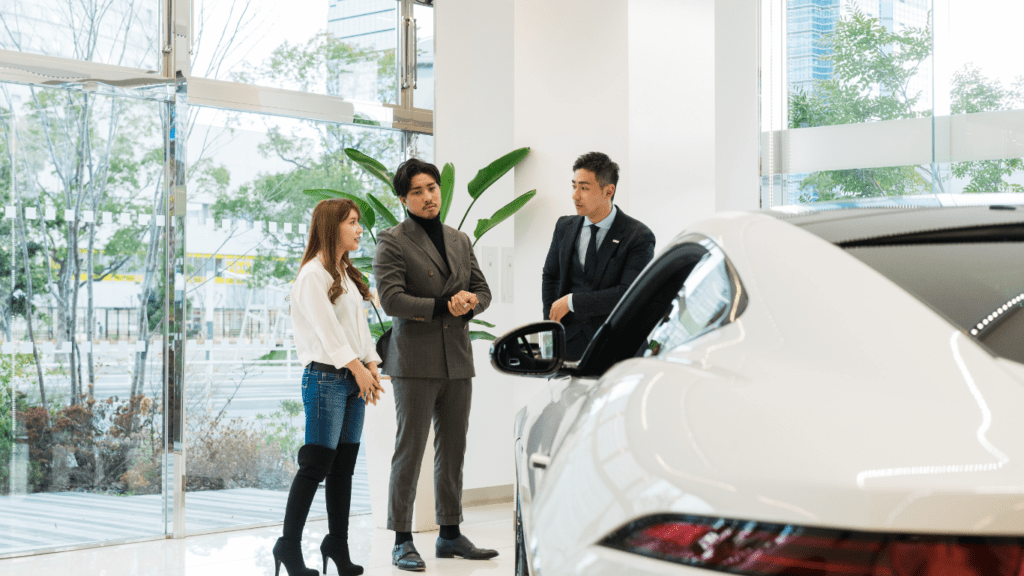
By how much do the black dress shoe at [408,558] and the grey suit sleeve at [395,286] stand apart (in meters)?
0.95

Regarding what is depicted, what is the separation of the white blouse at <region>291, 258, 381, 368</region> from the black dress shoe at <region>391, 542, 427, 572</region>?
35.2 inches

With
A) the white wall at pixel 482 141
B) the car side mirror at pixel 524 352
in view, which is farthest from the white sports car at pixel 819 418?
the white wall at pixel 482 141

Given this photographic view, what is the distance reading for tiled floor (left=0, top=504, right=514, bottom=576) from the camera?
367 cm

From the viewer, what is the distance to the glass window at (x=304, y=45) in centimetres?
466

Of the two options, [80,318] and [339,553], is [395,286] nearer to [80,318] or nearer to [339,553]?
[339,553]

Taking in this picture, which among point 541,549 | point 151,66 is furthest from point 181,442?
point 541,549

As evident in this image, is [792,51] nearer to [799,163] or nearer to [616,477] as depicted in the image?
[799,163]

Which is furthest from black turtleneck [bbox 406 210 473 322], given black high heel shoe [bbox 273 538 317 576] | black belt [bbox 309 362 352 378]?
black high heel shoe [bbox 273 538 317 576]

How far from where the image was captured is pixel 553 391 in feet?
5.78

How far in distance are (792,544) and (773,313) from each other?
0.30 m

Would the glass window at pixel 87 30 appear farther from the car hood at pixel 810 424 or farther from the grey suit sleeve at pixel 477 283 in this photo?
the car hood at pixel 810 424

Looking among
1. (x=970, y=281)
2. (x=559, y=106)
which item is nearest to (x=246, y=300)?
(x=559, y=106)

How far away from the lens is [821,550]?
0.67 m

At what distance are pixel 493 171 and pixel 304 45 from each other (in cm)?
137
